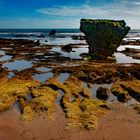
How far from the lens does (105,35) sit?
50.9 meters

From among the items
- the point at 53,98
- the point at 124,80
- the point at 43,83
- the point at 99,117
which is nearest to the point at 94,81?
the point at 124,80

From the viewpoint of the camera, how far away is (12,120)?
797 inches

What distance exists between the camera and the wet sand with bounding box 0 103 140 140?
17922 millimetres

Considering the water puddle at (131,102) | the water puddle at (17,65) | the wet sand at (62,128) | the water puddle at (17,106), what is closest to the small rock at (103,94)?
the water puddle at (131,102)

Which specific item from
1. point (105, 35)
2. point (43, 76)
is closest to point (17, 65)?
point (43, 76)

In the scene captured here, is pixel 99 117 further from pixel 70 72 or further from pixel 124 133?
pixel 70 72

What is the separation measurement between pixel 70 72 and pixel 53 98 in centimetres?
1169

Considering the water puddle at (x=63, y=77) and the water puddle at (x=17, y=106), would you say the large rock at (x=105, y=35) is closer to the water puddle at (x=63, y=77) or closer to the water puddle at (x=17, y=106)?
the water puddle at (x=63, y=77)

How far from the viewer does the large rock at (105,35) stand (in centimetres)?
5059

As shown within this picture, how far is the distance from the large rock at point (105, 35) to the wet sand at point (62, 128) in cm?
3039

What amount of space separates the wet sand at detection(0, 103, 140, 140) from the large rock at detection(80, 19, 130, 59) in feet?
99.7

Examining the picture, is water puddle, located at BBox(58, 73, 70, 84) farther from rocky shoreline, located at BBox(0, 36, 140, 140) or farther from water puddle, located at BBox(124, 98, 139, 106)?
water puddle, located at BBox(124, 98, 139, 106)

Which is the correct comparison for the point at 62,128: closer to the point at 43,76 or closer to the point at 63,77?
the point at 63,77

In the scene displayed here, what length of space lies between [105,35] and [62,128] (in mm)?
33774
